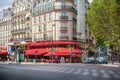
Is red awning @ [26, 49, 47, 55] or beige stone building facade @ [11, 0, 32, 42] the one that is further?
beige stone building facade @ [11, 0, 32, 42]

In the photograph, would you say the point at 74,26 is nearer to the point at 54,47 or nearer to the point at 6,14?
the point at 54,47

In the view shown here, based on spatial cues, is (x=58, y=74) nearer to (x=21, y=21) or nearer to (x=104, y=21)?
(x=104, y=21)

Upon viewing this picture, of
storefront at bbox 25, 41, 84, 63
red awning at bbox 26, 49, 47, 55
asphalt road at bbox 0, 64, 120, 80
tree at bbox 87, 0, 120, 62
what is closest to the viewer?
asphalt road at bbox 0, 64, 120, 80

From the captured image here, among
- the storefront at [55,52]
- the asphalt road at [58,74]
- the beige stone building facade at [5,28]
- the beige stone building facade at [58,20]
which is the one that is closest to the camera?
the asphalt road at [58,74]

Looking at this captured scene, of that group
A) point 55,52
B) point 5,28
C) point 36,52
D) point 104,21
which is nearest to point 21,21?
point 5,28

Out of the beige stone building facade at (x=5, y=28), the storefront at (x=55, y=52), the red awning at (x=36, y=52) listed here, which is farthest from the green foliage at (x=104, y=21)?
the beige stone building facade at (x=5, y=28)

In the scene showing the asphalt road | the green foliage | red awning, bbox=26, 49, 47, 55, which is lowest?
the asphalt road

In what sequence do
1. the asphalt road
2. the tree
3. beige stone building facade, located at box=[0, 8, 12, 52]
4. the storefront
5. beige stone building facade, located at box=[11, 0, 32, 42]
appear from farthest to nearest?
beige stone building facade, located at box=[0, 8, 12, 52] → beige stone building facade, located at box=[11, 0, 32, 42] → the storefront → the tree → the asphalt road

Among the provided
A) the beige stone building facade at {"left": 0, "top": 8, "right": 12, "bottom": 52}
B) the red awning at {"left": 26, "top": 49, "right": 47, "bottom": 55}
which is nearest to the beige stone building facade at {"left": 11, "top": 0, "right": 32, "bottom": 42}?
the beige stone building facade at {"left": 0, "top": 8, "right": 12, "bottom": 52}

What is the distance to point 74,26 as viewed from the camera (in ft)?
244

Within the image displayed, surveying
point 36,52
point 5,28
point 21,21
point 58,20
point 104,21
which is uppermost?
point 21,21

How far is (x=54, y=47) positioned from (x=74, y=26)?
26.1 ft

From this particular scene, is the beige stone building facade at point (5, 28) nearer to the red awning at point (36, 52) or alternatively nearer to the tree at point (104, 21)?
the red awning at point (36, 52)

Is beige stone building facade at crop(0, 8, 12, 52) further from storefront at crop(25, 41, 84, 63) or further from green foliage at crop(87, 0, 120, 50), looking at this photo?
green foliage at crop(87, 0, 120, 50)
